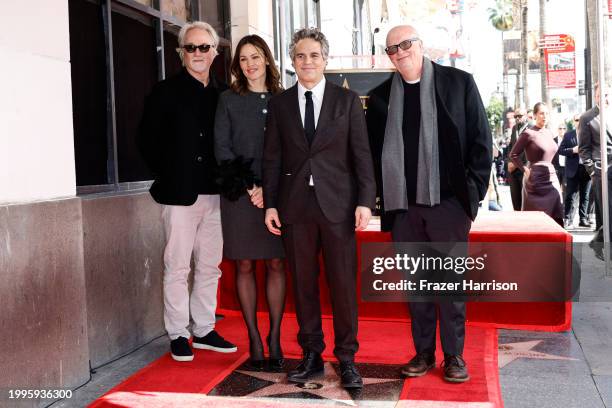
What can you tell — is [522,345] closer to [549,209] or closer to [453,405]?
[453,405]

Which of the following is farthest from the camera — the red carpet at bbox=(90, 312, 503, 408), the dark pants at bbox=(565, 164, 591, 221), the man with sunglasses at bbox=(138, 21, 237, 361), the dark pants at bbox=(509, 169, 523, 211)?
the dark pants at bbox=(565, 164, 591, 221)

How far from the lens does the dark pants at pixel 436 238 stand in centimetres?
412

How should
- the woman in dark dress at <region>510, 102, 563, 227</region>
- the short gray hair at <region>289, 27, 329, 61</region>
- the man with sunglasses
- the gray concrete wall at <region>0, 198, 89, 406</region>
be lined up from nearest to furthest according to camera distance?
the gray concrete wall at <region>0, 198, 89, 406</region> < the short gray hair at <region>289, 27, 329, 61</region> < the man with sunglasses < the woman in dark dress at <region>510, 102, 563, 227</region>

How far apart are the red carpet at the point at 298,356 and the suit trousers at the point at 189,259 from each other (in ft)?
0.88

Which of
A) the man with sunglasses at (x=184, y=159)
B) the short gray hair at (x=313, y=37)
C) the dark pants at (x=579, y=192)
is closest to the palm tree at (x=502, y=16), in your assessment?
the dark pants at (x=579, y=192)

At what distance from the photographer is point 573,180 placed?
467 inches

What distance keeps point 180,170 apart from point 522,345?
2.58 meters

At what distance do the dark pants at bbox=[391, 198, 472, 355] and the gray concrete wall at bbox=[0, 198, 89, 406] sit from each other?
188cm

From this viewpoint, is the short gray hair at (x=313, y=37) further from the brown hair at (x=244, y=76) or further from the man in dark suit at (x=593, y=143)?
the man in dark suit at (x=593, y=143)

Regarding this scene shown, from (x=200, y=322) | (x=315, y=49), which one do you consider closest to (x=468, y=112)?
(x=315, y=49)

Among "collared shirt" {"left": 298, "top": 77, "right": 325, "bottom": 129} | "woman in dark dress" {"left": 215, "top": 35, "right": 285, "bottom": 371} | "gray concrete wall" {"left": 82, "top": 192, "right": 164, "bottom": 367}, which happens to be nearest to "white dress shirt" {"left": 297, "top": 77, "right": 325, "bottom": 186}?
"collared shirt" {"left": 298, "top": 77, "right": 325, "bottom": 129}

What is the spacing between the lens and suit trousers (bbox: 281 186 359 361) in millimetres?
4102

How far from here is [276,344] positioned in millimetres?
4570

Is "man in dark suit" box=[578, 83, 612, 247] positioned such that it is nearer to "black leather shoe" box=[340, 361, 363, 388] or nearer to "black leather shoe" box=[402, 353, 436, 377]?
"black leather shoe" box=[402, 353, 436, 377]
